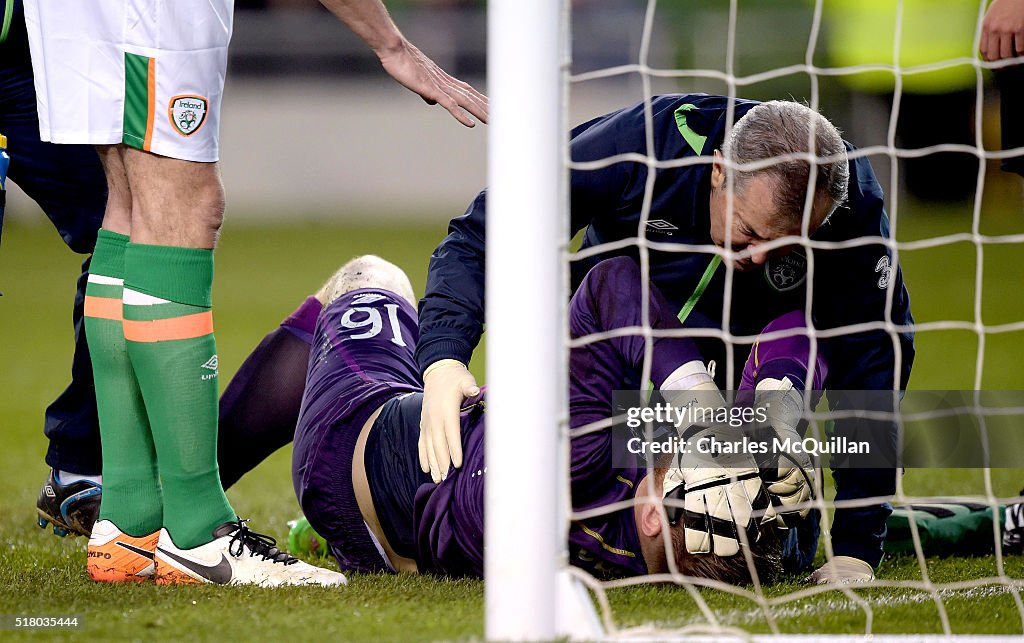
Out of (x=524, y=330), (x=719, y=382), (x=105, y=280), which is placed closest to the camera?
(x=524, y=330)

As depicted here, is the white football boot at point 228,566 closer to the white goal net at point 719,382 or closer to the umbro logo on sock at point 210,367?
the umbro logo on sock at point 210,367

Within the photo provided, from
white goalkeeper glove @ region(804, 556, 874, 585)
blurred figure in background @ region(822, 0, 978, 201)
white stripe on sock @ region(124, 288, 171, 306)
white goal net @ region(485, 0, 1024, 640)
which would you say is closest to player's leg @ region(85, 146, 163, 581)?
white stripe on sock @ region(124, 288, 171, 306)

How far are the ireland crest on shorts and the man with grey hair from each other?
22.2 inches

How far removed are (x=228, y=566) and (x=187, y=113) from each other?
2.63ft

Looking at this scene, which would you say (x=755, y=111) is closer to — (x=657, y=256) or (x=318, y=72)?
(x=657, y=256)

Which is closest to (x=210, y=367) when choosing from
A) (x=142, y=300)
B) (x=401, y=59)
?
(x=142, y=300)

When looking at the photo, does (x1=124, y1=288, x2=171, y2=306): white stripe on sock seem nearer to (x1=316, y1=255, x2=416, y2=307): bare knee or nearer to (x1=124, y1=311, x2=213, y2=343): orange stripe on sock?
(x1=124, y1=311, x2=213, y2=343): orange stripe on sock

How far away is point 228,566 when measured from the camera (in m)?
2.08

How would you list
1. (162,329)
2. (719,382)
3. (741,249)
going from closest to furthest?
(162,329), (741,249), (719,382)

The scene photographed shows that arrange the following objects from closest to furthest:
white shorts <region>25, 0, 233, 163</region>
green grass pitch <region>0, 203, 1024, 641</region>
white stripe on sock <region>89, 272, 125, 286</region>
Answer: green grass pitch <region>0, 203, 1024, 641</region> → white shorts <region>25, 0, 233, 163</region> → white stripe on sock <region>89, 272, 125, 286</region>

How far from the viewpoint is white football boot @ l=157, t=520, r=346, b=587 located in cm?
206

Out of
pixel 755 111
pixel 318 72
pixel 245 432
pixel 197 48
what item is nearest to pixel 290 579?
pixel 245 432

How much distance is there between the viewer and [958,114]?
11086 millimetres

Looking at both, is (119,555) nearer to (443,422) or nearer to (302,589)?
(302,589)
